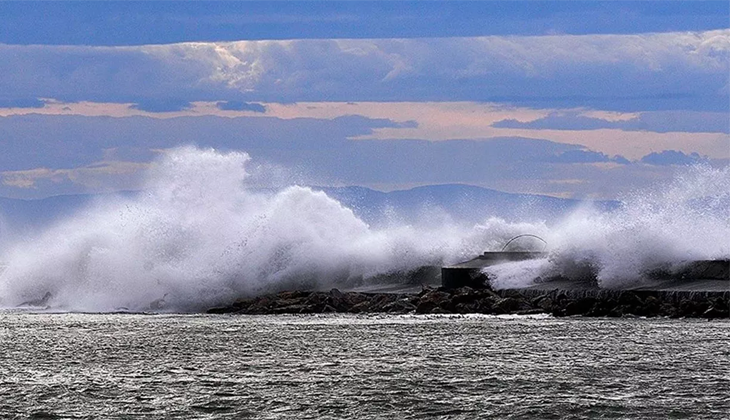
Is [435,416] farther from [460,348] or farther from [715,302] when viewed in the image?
[715,302]

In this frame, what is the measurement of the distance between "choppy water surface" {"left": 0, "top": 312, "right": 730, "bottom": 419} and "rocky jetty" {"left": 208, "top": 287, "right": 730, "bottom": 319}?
1483mm

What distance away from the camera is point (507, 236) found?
134ft

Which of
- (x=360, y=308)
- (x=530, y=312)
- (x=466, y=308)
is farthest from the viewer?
(x=360, y=308)

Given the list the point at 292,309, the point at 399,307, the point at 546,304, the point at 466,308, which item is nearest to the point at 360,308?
the point at 399,307

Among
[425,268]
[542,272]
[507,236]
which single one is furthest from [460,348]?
[507,236]

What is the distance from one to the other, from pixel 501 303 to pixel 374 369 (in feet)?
37.8

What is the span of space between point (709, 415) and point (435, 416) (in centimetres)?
278

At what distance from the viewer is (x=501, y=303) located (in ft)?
98.0

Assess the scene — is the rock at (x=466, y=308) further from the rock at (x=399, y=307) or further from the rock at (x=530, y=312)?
the rock at (x=399, y=307)

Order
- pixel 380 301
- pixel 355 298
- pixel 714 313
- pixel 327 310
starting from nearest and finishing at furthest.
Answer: pixel 714 313 < pixel 327 310 < pixel 380 301 < pixel 355 298

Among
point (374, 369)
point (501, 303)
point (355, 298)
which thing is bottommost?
point (374, 369)

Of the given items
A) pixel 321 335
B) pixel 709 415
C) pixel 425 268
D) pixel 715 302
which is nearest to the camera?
pixel 709 415

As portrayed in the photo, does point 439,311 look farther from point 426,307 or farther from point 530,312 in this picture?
point 530,312

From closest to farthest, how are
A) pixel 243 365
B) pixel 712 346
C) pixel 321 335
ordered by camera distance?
1. pixel 243 365
2. pixel 712 346
3. pixel 321 335
